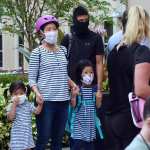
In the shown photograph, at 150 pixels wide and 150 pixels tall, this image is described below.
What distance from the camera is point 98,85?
6961 millimetres

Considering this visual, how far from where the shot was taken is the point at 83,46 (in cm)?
704

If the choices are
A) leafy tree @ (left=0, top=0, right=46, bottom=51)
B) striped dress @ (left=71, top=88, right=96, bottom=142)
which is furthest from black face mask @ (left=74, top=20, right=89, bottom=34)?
leafy tree @ (left=0, top=0, right=46, bottom=51)

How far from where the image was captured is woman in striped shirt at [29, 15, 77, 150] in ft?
21.6

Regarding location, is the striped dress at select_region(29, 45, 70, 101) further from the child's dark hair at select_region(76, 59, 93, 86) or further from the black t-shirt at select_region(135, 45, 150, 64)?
the black t-shirt at select_region(135, 45, 150, 64)

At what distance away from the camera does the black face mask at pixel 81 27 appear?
699cm

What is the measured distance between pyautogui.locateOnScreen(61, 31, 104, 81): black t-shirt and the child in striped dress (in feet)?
0.49

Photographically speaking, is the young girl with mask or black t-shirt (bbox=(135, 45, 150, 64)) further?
the young girl with mask

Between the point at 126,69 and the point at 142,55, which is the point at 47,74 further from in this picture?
the point at 142,55

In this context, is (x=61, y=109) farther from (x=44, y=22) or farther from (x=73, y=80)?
(x=44, y=22)

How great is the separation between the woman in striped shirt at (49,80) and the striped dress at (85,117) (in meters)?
0.24

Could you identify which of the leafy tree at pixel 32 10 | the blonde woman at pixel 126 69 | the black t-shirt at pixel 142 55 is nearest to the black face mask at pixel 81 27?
the blonde woman at pixel 126 69

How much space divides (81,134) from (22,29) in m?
14.6

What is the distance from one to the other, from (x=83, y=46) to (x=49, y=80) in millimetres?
706

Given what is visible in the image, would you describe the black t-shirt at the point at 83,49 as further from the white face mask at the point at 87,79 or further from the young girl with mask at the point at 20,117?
the young girl with mask at the point at 20,117
